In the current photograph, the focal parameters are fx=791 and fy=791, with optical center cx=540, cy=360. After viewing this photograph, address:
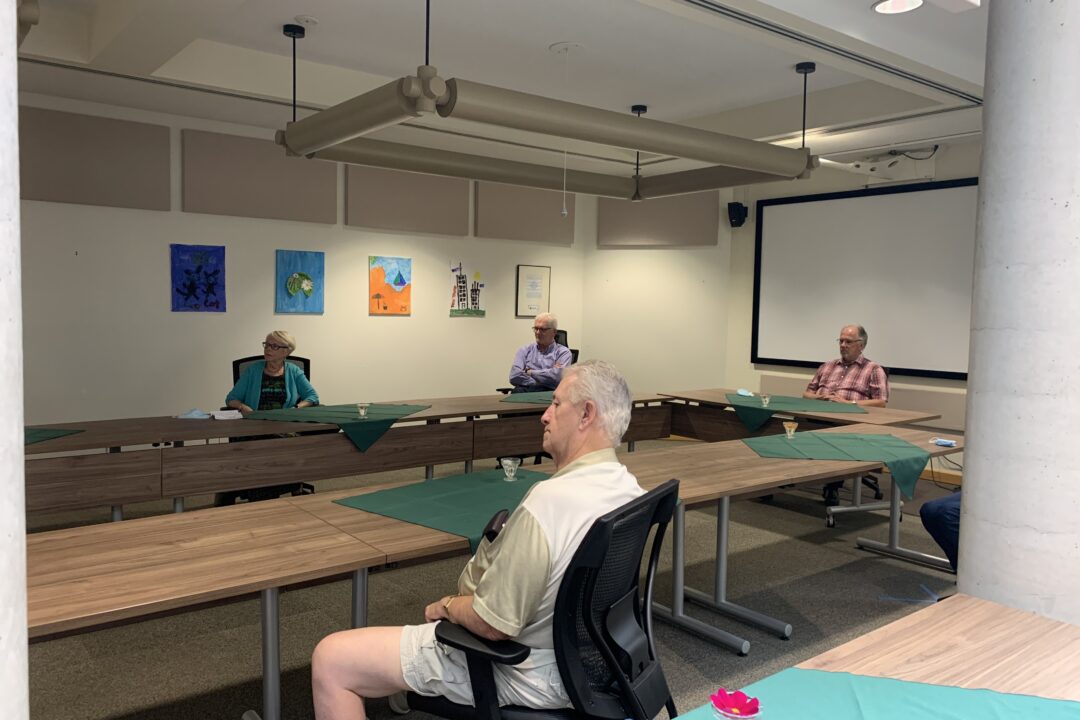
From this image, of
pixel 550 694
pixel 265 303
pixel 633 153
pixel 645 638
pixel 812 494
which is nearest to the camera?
pixel 550 694

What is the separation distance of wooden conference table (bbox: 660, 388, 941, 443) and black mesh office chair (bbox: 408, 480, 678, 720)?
3584 millimetres

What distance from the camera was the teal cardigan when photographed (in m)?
5.12

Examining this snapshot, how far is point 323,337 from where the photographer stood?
23.4 ft

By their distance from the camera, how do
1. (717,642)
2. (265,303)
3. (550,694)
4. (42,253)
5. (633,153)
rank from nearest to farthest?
1. (550,694)
2. (717,642)
3. (42,253)
4. (265,303)
5. (633,153)

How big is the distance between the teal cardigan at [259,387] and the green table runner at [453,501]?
2.37 metres

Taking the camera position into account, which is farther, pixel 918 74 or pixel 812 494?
pixel 812 494

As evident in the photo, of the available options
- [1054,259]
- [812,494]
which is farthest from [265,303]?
[1054,259]

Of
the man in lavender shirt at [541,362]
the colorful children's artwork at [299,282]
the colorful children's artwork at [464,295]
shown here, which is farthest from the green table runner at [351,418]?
the colorful children's artwork at [464,295]

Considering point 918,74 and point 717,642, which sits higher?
point 918,74

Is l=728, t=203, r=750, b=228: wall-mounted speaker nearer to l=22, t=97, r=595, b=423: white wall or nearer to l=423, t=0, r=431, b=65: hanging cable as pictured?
l=22, t=97, r=595, b=423: white wall

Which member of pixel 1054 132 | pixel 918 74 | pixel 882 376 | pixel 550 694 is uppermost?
pixel 918 74

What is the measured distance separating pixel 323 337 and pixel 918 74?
5071 mm

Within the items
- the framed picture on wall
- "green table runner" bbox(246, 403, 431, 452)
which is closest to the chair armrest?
"green table runner" bbox(246, 403, 431, 452)

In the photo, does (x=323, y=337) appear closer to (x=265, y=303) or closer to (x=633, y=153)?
(x=265, y=303)
